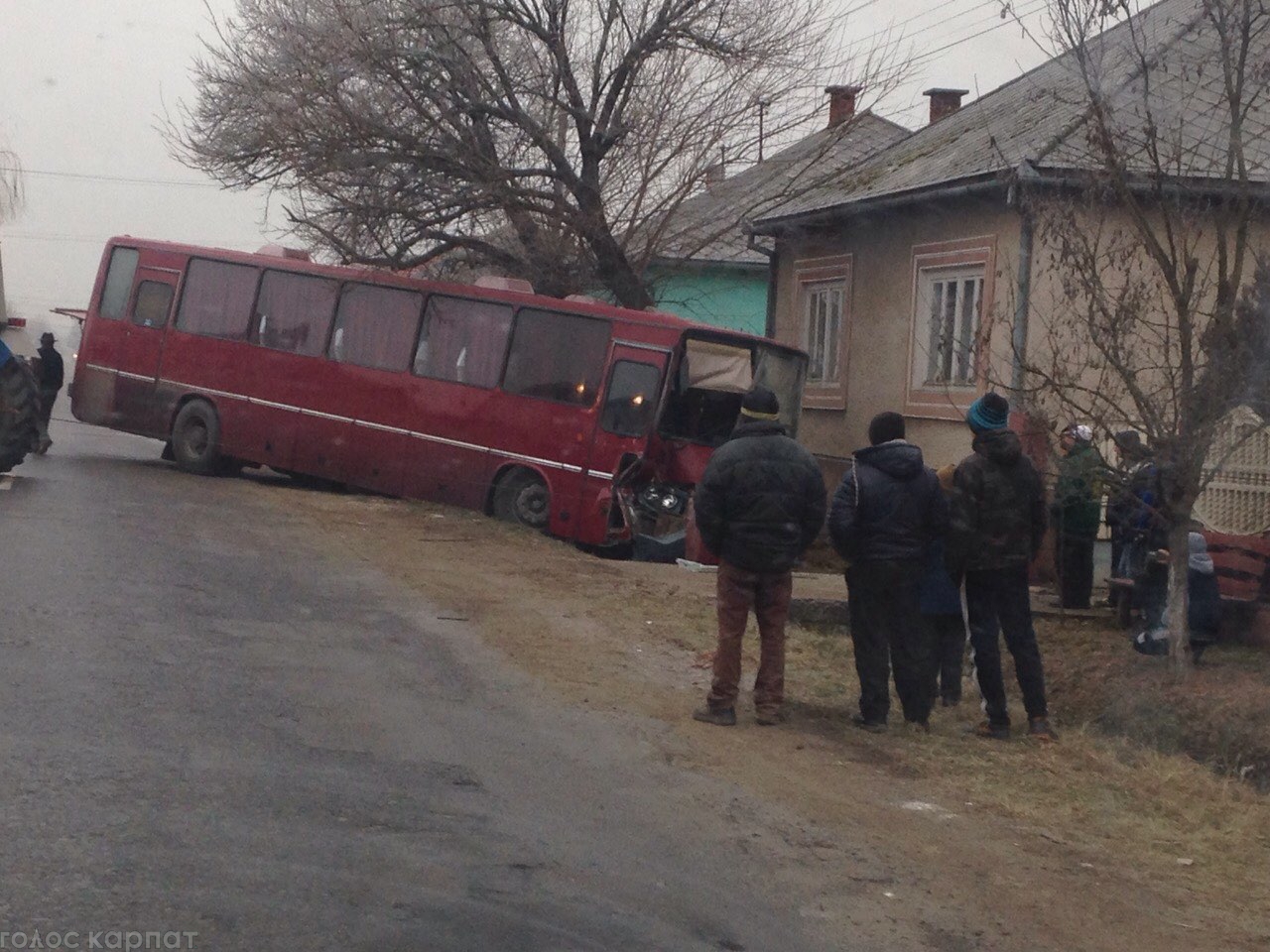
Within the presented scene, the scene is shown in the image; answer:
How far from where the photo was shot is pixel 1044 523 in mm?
8234

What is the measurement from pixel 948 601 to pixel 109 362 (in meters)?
15.7

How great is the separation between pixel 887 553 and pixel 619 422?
8.97 metres

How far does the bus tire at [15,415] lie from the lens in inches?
650

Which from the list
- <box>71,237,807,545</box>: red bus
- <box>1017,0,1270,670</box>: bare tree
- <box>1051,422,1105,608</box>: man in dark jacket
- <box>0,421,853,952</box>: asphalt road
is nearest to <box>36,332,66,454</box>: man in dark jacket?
<box>71,237,807,545</box>: red bus

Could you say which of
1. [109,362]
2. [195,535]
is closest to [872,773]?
[195,535]

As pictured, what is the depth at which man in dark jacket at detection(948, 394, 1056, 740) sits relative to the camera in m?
8.12

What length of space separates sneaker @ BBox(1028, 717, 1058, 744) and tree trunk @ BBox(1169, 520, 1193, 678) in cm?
172

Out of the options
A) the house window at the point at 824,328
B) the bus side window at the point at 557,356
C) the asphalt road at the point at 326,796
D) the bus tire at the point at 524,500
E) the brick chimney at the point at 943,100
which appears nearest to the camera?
the asphalt road at the point at 326,796

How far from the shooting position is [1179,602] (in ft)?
31.3

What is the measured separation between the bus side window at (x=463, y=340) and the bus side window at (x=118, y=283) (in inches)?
195

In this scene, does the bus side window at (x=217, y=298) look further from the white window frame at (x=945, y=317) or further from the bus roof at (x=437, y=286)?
the white window frame at (x=945, y=317)

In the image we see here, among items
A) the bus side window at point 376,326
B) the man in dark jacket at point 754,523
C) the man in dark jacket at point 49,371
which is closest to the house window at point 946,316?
the bus side window at point 376,326

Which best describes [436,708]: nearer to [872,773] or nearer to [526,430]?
[872,773]

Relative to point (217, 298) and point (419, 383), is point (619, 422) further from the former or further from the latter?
point (217, 298)
